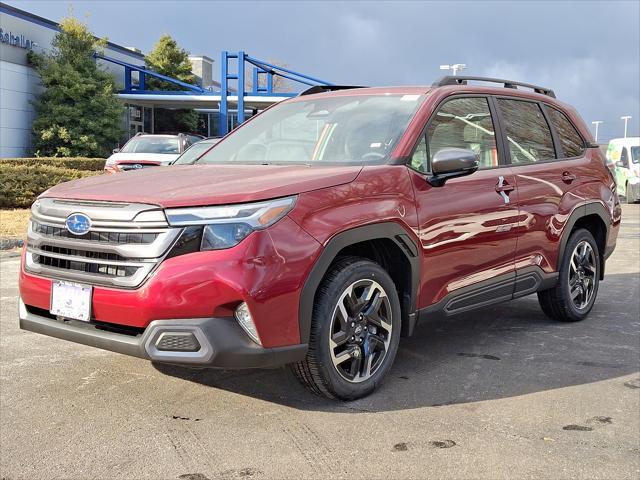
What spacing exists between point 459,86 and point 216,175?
1.89 metres

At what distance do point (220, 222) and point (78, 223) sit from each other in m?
0.75

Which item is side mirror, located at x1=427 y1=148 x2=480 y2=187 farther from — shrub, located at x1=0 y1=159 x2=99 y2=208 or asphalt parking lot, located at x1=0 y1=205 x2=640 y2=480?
shrub, located at x1=0 y1=159 x2=99 y2=208

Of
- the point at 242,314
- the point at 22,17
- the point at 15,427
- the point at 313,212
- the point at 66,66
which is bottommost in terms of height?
the point at 15,427

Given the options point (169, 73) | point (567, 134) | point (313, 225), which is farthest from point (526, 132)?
point (169, 73)

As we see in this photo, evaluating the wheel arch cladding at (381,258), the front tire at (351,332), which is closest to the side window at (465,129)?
the wheel arch cladding at (381,258)

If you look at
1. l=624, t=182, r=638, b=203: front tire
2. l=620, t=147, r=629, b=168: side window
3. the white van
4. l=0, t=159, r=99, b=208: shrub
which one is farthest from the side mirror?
l=620, t=147, r=629, b=168: side window

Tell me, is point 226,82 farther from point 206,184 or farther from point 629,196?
point 206,184

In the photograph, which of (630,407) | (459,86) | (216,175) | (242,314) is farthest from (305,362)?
(459,86)

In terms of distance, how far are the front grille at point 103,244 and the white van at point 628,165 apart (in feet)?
63.3

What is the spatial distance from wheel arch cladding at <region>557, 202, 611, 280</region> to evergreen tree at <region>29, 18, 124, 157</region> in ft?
76.6

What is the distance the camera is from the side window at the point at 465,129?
4215 mm

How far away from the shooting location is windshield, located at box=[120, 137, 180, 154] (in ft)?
46.6

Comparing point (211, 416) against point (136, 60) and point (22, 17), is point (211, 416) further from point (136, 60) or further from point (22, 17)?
point (136, 60)

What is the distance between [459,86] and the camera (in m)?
4.56
